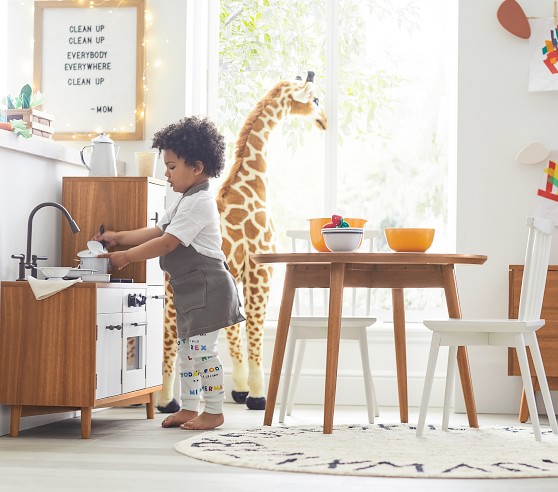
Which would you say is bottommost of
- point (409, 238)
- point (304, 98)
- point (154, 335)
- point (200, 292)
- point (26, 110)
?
point (154, 335)

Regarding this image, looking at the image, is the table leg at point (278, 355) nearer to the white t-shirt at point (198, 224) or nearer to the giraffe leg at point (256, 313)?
the white t-shirt at point (198, 224)

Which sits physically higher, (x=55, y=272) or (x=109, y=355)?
(x=55, y=272)

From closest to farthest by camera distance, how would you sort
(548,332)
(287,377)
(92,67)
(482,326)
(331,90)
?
(482,326) < (287,377) < (548,332) < (92,67) < (331,90)

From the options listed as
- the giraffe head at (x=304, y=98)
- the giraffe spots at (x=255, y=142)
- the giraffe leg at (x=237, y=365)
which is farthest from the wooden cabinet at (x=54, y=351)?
the giraffe head at (x=304, y=98)

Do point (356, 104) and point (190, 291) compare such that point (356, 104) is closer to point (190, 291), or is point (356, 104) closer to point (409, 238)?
point (409, 238)

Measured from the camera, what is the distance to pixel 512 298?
13.7ft

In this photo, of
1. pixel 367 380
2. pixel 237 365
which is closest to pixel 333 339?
pixel 367 380

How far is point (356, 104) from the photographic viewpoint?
5023 millimetres

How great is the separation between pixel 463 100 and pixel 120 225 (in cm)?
188

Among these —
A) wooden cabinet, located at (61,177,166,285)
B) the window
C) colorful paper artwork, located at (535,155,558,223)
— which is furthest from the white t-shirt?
colorful paper artwork, located at (535,155,558,223)

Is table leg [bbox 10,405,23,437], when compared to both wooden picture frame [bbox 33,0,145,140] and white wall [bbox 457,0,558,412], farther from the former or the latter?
white wall [bbox 457,0,558,412]

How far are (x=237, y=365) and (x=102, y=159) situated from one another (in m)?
1.29

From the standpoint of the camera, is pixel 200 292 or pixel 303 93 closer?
pixel 200 292

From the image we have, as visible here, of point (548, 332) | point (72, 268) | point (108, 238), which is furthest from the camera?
point (548, 332)
